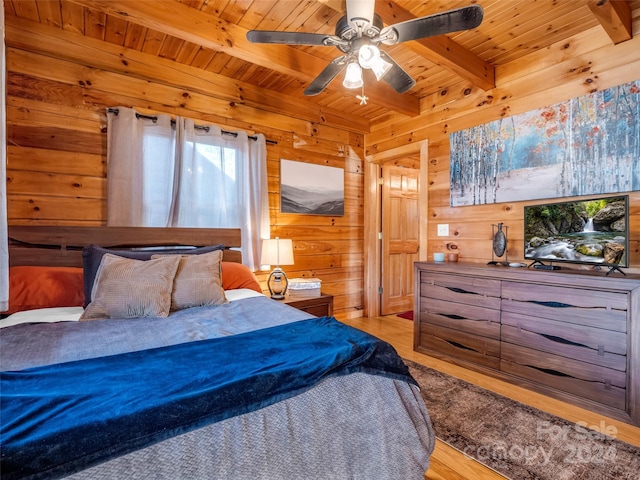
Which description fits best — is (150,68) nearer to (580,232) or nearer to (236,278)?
(236,278)

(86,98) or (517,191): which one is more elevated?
(86,98)

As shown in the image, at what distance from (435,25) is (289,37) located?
2.47 ft

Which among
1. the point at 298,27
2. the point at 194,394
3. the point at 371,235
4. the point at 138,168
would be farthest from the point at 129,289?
the point at 371,235

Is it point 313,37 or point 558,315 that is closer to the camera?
point 313,37

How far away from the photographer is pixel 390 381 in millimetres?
1147

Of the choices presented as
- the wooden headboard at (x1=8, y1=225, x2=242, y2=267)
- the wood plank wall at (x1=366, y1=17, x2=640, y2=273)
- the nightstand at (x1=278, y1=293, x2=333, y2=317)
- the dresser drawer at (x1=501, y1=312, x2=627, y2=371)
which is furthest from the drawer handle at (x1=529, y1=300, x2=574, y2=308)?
the wooden headboard at (x1=8, y1=225, x2=242, y2=267)

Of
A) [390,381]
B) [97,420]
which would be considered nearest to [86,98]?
[97,420]

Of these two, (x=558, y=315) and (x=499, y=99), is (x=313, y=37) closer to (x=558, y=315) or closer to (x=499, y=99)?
(x=499, y=99)

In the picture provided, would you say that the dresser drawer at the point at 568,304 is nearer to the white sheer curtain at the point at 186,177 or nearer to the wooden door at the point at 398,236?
the wooden door at the point at 398,236

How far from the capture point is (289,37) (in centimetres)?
177

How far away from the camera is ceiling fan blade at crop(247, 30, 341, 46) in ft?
5.73

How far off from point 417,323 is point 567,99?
217 centimetres

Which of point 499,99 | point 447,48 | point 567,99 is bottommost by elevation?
point 567,99

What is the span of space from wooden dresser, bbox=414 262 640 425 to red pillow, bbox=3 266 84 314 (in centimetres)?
267
